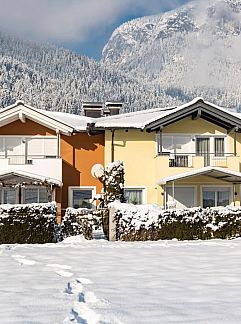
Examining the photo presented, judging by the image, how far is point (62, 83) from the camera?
99938mm

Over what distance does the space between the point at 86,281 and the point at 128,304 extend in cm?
186

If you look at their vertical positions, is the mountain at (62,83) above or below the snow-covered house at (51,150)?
above

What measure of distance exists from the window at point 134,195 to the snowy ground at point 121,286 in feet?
41.2

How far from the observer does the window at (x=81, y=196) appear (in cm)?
2547

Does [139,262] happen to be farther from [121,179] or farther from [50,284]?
[121,179]

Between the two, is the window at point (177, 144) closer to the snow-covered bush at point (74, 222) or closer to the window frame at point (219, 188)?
the window frame at point (219, 188)

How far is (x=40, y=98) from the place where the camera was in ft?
295

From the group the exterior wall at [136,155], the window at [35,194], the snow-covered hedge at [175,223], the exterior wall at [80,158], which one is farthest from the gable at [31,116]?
the snow-covered hedge at [175,223]

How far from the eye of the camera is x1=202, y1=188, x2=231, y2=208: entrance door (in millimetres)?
25719

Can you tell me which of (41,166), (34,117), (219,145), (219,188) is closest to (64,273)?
(41,166)

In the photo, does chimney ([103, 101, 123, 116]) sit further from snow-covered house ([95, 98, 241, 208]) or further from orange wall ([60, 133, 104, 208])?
orange wall ([60, 133, 104, 208])

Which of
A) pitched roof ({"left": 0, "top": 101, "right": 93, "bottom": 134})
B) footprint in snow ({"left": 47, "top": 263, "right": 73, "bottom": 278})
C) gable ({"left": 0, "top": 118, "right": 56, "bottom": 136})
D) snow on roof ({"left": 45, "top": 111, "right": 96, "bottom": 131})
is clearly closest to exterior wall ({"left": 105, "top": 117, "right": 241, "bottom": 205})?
snow on roof ({"left": 45, "top": 111, "right": 96, "bottom": 131})

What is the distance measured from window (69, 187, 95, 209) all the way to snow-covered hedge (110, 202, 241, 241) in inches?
375

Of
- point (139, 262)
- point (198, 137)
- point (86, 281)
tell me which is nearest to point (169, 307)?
point (86, 281)
